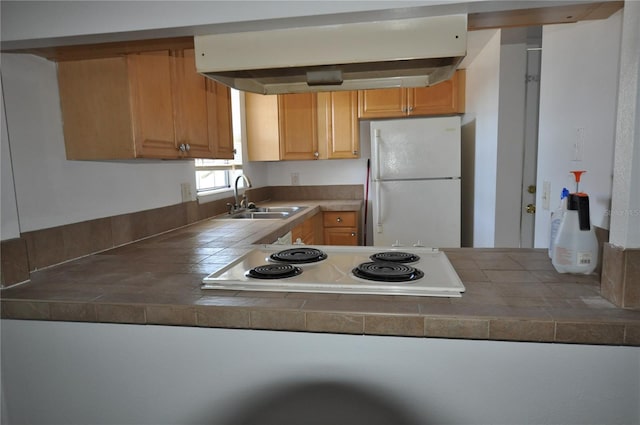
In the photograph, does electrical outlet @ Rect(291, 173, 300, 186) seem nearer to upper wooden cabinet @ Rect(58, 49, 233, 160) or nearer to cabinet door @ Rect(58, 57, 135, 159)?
upper wooden cabinet @ Rect(58, 49, 233, 160)

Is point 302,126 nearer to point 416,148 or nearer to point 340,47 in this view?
point 416,148

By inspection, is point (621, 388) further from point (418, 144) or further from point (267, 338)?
point (418, 144)

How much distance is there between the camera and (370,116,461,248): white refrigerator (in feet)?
9.98

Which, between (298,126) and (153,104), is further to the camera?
(298,126)

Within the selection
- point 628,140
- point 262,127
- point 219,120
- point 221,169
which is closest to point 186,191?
point 219,120

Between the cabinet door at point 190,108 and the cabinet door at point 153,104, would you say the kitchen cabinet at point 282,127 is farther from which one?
the cabinet door at point 153,104

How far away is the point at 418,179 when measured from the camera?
3.11 metres

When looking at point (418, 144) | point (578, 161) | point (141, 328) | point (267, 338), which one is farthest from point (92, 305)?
point (418, 144)

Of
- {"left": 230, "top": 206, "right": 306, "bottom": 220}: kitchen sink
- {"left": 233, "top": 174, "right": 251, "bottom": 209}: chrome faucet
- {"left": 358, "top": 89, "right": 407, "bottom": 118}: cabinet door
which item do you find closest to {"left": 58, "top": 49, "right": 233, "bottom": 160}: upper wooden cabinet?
{"left": 233, "top": 174, "right": 251, "bottom": 209}: chrome faucet

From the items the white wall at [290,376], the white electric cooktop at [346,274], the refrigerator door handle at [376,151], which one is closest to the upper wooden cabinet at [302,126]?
the refrigerator door handle at [376,151]

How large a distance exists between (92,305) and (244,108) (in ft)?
8.90

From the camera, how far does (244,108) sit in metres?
3.43

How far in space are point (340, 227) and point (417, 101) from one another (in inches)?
53.0

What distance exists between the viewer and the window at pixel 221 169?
Answer: 274 centimetres
